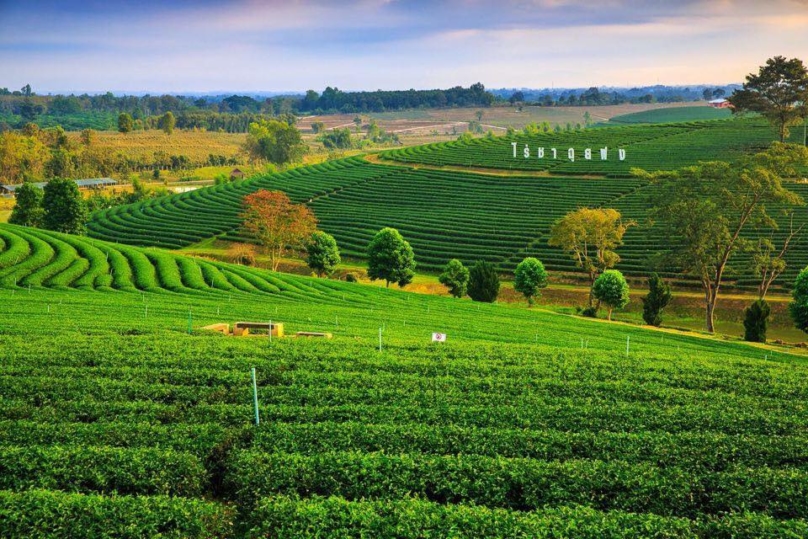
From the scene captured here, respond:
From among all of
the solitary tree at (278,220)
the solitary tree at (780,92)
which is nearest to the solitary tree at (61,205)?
the solitary tree at (278,220)

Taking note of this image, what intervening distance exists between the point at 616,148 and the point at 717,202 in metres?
71.8

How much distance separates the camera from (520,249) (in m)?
66.5

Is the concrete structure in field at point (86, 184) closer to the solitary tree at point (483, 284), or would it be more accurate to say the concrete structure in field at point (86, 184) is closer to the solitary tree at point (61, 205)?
the solitary tree at point (61, 205)

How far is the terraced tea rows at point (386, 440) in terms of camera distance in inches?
414

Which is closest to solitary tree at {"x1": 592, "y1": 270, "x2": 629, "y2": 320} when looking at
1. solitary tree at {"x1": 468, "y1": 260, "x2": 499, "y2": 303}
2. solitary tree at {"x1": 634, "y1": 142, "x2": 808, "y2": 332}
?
solitary tree at {"x1": 634, "y1": 142, "x2": 808, "y2": 332}

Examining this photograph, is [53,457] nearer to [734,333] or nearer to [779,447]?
[779,447]

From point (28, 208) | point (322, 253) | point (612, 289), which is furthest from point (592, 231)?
point (28, 208)

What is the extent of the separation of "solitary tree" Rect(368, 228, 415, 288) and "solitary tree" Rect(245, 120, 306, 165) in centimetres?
11299

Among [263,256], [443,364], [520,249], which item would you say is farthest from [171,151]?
[443,364]

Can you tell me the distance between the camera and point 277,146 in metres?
163

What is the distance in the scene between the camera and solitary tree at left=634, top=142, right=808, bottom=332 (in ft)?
146

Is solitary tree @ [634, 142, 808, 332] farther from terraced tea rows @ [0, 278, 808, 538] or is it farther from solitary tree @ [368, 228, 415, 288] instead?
terraced tea rows @ [0, 278, 808, 538]

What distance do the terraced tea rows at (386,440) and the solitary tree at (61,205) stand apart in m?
51.2

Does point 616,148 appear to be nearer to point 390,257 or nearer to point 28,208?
point 390,257
